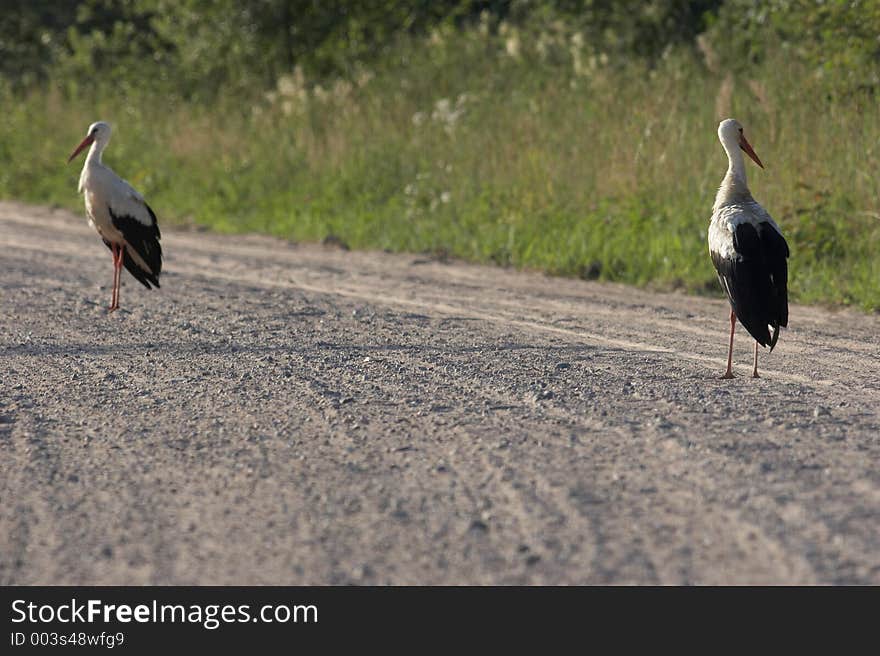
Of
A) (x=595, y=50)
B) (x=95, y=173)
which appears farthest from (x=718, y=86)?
(x=95, y=173)

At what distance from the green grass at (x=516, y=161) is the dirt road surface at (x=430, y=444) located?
175 centimetres

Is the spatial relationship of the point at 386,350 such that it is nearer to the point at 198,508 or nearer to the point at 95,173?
the point at 198,508

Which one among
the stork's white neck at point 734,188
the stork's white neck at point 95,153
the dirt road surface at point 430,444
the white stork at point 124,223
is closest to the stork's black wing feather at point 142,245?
the white stork at point 124,223

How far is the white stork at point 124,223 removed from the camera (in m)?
9.41

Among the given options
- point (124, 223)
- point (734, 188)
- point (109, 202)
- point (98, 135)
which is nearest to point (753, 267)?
point (734, 188)

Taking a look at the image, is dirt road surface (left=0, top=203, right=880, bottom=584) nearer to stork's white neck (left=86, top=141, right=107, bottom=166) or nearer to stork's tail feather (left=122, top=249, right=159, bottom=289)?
stork's tail feather (left=122, top=249, right=159, bottom=289)

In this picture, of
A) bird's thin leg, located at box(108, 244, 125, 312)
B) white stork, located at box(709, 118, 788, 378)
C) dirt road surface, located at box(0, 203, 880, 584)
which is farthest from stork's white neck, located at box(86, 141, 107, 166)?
white stork, located at box(709, 118, 788, 378)

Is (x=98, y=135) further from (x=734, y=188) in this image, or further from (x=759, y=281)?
(x=759, y=281)

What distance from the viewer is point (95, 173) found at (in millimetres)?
9727

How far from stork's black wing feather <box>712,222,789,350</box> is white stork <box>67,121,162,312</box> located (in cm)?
430

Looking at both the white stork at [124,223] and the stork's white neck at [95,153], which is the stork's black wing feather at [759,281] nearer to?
the white stork at [124,223]

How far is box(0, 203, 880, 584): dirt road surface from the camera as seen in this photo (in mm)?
4121

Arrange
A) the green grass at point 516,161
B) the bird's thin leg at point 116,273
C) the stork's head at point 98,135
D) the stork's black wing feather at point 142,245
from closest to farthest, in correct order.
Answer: the bird's thin leg at point 116,273 < the stork's black wing feather at point 142,245 < the stork's head at point 98,135 < the green grass at point 516,161
